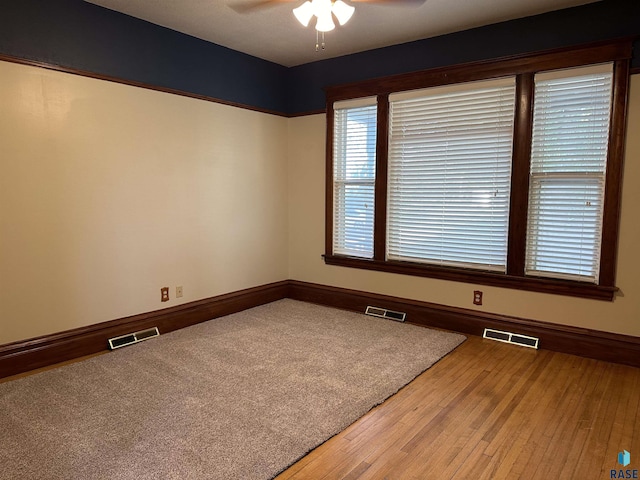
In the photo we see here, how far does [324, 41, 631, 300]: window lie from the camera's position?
10.5 feet

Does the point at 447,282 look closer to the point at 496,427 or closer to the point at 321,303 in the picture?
the point at 321,303

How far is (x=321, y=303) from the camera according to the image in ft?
15.8

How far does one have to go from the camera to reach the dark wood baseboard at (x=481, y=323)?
319 centimetres

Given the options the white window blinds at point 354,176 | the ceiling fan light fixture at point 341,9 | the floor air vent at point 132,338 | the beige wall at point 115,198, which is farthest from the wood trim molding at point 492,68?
the floor air vent at point 132,338

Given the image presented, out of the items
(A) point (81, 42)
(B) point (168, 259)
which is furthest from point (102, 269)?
(A) point (81, 42)

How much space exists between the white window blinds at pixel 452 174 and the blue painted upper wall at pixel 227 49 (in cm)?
35

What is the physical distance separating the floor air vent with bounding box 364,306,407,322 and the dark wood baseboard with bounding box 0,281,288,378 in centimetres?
121

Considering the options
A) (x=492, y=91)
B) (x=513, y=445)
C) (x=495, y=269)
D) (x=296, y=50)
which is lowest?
(x=513, y=445)

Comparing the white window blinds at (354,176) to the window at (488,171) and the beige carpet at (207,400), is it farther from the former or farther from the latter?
the beige carpet at (207,400)

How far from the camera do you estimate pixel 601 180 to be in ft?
10.5

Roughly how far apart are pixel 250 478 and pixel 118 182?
98.6 inches

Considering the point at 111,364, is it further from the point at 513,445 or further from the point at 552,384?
the point at 552,384

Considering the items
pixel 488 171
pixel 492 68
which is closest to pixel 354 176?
pixel 488 171

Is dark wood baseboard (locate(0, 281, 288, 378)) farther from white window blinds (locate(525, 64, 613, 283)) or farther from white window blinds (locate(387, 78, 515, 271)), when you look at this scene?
white window blinds (locate(525, 64, 613, 283))
